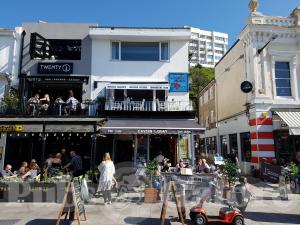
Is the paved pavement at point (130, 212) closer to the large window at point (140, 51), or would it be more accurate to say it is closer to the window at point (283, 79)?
the window at point (283, 79)

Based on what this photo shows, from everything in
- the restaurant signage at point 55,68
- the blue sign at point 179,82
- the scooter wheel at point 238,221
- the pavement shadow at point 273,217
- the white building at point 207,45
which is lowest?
the pavement shadow at point 273,217

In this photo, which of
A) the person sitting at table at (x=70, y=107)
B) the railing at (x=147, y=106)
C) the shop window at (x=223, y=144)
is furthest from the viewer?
the shop window at (x=223, y=144)

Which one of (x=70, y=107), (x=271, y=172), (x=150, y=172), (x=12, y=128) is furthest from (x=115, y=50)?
(x=271, y=172)

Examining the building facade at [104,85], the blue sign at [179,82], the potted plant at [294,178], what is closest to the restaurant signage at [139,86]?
the building facade at [104,85]

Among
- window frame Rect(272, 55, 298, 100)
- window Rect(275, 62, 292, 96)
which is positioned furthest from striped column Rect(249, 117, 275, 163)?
window Rect(275, 62, 292, 96)

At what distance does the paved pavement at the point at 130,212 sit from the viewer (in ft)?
26.4

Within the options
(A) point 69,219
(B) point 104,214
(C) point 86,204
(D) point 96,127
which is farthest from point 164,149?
(A) point 69,219

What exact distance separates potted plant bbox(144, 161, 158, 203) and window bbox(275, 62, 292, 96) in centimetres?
1029

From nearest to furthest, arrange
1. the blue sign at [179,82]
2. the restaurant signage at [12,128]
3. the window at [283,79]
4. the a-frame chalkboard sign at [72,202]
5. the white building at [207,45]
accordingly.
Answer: the a-frame chalkboard sign at [72,202] < the restaurant signage at [12,128] < the blue sign at [179,82] < the window at [283,79] < the white building at [207,45]

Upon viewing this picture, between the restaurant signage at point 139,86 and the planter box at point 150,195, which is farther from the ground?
the restaurant signage at point 139,86

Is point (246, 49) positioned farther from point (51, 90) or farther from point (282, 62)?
point (51, 90)

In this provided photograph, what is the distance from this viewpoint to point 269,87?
17172 mm

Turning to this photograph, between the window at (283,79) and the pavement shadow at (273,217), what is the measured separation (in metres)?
10.2

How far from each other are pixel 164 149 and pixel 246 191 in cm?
841
